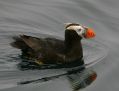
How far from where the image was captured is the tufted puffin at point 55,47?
39.9 feet

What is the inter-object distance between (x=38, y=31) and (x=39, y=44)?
1.60m

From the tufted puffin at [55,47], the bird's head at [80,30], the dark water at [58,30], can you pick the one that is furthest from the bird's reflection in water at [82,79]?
the bird's head at [80,30]

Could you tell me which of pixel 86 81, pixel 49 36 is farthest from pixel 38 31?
pixel 86 81

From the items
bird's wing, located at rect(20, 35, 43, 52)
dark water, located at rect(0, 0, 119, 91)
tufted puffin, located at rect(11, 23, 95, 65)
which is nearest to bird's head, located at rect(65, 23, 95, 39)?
tufted puffin, located at rect(11, 23, 95, 65)

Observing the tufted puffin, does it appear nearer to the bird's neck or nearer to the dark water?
the bird's neck

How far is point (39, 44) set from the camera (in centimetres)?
1217

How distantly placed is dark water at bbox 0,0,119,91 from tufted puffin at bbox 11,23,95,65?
276 mm

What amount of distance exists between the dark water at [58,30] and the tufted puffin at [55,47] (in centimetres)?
28

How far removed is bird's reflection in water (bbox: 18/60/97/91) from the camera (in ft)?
38.5

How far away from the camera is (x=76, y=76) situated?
12102mm

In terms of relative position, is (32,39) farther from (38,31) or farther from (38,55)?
(38,31)

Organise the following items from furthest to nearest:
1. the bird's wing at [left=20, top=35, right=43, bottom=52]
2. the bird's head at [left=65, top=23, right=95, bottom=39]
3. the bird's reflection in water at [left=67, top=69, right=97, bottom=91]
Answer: the bird's head at [left=65, top=23, right=95, bottom=39], the bird's wing at [left=20, top=35, right=43, bottom=52], the bird's reflection in water at [left=67, top=69, right=97, bottom=91]

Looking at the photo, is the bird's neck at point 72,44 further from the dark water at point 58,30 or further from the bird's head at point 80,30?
the dark water at point 58,30

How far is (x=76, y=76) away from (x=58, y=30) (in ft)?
7.27
